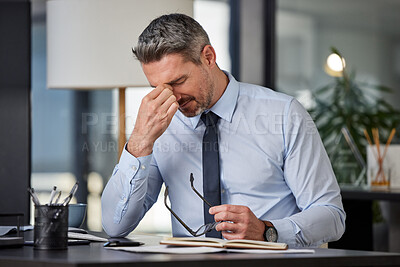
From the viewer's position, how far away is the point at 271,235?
1.66 metres

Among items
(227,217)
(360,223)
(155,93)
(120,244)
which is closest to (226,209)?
(227,217)

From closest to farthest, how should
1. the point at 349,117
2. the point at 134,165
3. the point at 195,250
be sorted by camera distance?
the point at 195,250 < the point at 134,165 < the point at 349,117

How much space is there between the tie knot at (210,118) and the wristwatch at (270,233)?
47 cm

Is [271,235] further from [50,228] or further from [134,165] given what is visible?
[50,228]

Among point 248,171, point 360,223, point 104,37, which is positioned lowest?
point 360,223

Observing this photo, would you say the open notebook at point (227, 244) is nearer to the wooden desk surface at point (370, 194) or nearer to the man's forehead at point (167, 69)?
the man's forehead at point (167, 69)

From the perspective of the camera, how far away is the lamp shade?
251cm

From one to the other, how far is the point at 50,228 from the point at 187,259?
40 cm

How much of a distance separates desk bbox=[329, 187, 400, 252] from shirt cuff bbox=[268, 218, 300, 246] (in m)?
1.57

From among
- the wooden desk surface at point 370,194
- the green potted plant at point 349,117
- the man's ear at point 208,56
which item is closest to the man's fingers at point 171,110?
the man's ear at point 208,56

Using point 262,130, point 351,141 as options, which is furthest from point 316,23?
point 262,130

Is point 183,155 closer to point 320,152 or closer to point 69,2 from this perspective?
point 320,152

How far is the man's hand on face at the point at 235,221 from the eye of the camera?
1.57 m

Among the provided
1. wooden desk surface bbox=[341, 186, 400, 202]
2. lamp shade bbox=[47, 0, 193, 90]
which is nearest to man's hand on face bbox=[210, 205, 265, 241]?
lamp shade bbox=[47, 0, 193, 90]
